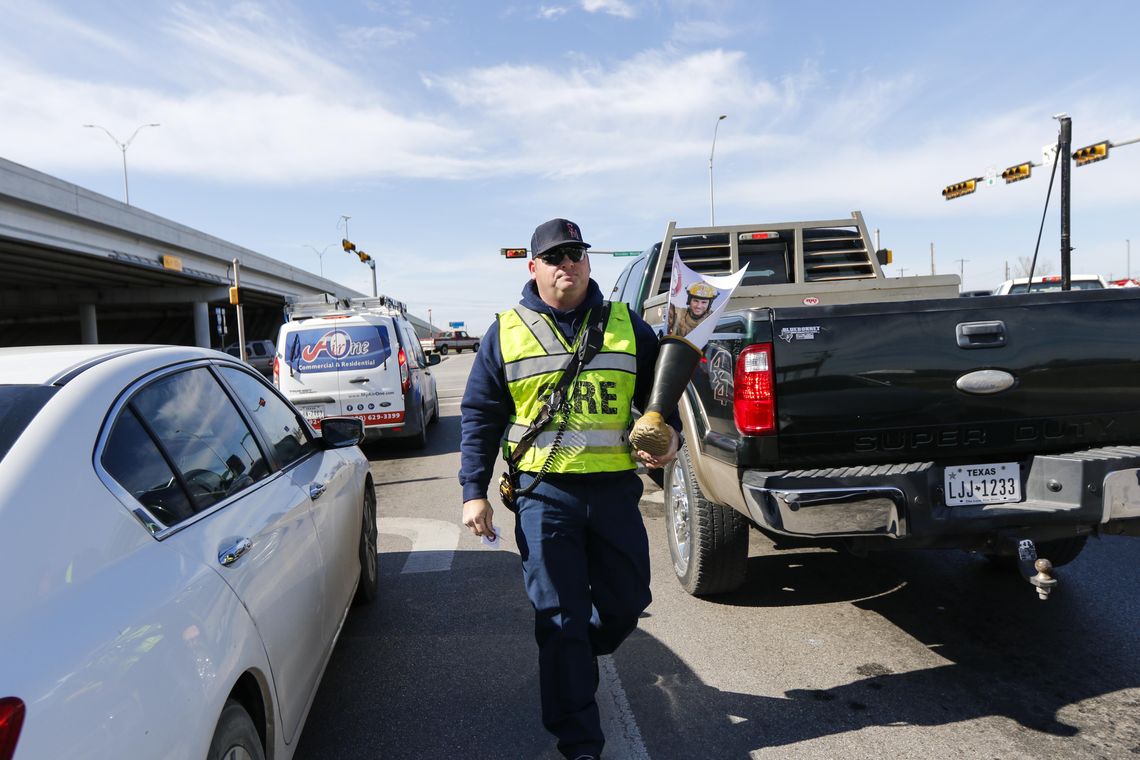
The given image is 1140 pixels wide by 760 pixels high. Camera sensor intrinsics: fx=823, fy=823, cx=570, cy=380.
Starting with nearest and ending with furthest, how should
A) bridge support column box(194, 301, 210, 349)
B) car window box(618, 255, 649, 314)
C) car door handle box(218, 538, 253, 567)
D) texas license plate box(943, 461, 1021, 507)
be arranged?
car door handle box(218, 538, 253, 567) → texas license plate box(943, 461, 1021, 507) → car window box(618, 255, 649, 314) → bridge support column box(194, 301, 210, 349)

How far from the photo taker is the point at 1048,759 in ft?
9.31

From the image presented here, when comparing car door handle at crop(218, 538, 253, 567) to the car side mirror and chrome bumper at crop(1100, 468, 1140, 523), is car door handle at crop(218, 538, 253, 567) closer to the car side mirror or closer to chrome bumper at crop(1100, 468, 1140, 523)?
the car side mirror

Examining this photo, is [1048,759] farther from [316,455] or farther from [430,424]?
[430,424]

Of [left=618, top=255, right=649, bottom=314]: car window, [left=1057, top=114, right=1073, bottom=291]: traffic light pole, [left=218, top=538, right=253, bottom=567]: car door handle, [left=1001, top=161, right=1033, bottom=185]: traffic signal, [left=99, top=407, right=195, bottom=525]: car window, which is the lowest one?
[left=218, top=538, right=253, bottom=567]: car door handle

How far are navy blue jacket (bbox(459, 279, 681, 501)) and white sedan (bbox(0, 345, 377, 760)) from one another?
2.22 feet

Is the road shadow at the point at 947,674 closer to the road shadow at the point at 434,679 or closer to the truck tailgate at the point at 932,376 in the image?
the road shadow at the point at 434,679

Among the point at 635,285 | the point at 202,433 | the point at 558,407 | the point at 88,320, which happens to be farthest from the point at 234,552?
the point at 88,320

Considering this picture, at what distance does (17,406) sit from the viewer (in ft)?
6.45

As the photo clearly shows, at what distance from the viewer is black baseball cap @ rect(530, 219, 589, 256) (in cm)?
295

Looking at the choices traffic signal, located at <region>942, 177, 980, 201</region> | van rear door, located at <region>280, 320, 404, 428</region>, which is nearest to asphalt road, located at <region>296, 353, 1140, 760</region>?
van rear door, located at <region>280, 320, 404, 428</region>

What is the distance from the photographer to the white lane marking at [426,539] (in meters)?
5.51

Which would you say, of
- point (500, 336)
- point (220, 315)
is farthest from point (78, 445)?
point (220, 315)

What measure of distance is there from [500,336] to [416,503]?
16.2ft

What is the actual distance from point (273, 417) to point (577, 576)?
1.58 metres
